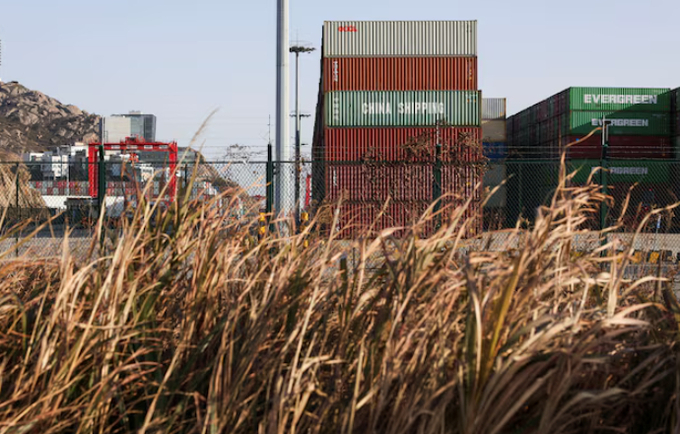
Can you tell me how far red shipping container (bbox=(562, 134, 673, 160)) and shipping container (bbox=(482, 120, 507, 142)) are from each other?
7.59m

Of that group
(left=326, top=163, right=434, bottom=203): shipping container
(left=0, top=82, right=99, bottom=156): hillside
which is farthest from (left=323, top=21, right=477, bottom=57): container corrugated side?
(left=0, top=82, right=99, bottom=156): hillside

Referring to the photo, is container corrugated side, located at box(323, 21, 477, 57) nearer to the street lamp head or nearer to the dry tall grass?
the street lamp head

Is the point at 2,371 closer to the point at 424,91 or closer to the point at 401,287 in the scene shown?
the point at 401,287

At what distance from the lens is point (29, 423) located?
2137mm

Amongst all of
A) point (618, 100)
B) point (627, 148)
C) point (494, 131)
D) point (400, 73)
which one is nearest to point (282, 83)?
point (400, 73)

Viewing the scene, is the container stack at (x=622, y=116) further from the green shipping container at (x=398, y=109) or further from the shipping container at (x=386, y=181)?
the shipping container at (x=386, y=181)

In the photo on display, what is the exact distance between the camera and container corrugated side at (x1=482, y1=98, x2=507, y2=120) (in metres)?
48.5

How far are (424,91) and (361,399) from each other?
97.1 ft

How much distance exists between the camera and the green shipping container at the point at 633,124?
3819 cm

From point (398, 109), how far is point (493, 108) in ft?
69.1

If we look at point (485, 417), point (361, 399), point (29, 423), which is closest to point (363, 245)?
point (361, 399)

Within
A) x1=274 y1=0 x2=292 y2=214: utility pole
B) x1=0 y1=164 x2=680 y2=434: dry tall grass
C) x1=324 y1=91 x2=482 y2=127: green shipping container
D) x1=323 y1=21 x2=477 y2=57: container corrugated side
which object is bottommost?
x1=0 y1=164 x2=680 y2=434: dry tall grass

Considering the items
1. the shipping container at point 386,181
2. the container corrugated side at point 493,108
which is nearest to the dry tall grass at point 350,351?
the shipping container at point 386,181

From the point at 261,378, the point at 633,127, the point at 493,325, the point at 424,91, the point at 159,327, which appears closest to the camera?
the point at 493,325
